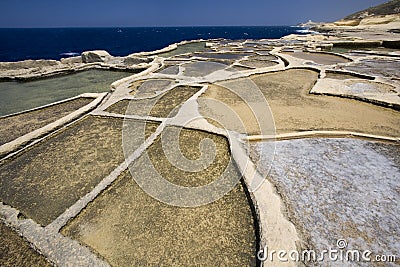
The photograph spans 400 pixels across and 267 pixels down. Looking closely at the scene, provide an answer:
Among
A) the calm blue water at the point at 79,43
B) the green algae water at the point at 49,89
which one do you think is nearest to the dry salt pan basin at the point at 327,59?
the green algae water at the point at 49,89

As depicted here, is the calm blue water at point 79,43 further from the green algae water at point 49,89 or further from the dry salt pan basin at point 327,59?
the dry salt pan basin at point 327,59

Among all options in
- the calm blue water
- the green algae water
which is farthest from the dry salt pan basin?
the calm blue water

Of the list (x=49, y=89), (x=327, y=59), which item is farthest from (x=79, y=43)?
(x=327, y=59)

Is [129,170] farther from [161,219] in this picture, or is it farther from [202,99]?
[202,99]

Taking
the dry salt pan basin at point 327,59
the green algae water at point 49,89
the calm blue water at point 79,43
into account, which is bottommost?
the calm blue water at point 79,43

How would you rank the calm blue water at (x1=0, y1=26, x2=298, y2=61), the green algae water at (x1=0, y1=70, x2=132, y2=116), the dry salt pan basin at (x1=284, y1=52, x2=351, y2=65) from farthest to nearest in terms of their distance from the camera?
the calm blue water at (x1=0, y1=26, x2=298, y2=61) < the dry salt pan basin at (x1=284, y1=52, x2=351, y2=65) < the green algae water at (x1=0, y1=70, x2=132, y2=116)

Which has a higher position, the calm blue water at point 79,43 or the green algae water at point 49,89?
the green algae water at point 49,89

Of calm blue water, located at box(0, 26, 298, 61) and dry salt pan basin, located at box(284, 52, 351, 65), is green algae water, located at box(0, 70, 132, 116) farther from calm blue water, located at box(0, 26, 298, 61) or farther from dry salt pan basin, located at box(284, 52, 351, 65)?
calm blue water, located at box(0, 26, 298, 61)

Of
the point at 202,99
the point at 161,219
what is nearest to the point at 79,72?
the point at 202,99

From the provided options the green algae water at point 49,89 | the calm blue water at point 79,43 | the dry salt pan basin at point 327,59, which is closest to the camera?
the green algae water at point 49,89
